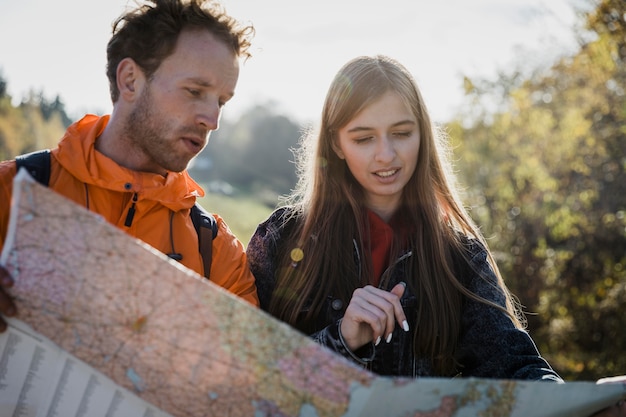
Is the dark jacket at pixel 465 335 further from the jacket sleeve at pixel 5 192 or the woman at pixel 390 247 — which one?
the jacket sleeve at pixel 5 192

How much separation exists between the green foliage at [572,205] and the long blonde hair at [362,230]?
466 centimetres

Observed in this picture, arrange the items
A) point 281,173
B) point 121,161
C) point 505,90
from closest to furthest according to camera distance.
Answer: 1. point 121,161
2. point 505,90
3. point 281,173

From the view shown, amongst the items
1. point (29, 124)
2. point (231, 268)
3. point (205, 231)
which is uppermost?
point (29, 124)

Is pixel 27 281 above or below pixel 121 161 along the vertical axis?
below

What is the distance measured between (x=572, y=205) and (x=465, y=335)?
716 cm

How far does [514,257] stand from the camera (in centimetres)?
969

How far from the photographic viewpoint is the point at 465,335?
262cm

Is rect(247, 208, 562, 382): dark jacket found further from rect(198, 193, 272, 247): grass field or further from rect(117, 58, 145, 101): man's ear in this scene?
rect(198, 193, 272, 247): grass field

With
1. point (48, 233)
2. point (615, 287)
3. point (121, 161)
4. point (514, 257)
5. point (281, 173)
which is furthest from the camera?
point (281, 173)

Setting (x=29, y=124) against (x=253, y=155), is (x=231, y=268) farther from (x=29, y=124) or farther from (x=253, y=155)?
(x=253, y=155)

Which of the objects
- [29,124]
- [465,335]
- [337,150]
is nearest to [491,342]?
[465,335]

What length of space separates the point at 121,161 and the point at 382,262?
1241 millimetres

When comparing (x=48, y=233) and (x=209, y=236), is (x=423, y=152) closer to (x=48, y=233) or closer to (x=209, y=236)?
(x=209, y=236)

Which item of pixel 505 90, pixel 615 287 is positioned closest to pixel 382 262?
pixel 615 287
